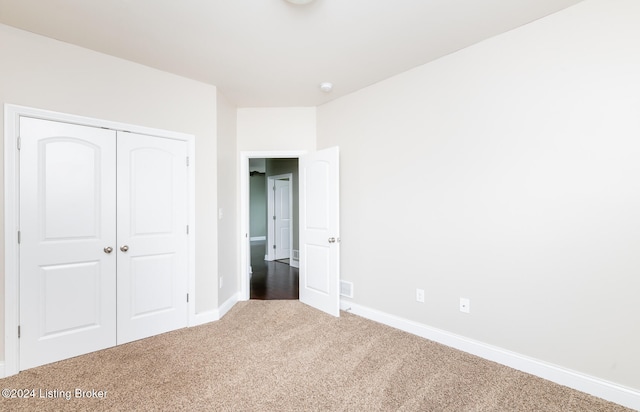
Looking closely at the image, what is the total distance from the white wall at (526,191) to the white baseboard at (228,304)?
6.05 ft

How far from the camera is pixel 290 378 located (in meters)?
2.13

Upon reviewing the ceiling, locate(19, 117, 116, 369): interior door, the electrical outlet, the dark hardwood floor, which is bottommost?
the dark hardwood floor

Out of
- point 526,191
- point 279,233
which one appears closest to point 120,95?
point 526,191

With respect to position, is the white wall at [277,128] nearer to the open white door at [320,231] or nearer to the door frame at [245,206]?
the door frame at [245,206]

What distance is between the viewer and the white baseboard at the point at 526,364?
187 centimetres

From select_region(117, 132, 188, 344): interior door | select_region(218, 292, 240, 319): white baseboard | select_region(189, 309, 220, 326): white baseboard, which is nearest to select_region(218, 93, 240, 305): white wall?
select_region(218, 292, 240, 319): white baseboard

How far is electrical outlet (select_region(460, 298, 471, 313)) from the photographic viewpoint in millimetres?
2560

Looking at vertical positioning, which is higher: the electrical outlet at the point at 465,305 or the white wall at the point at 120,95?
the white wall at the point at 120,95

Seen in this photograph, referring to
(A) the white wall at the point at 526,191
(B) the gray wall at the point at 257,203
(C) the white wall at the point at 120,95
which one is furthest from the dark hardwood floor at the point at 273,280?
(B) the gray wall at the point at 257,203

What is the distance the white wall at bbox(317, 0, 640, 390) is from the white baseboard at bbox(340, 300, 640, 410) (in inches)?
2.1

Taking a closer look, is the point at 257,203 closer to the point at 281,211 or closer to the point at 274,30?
the point at 281,211

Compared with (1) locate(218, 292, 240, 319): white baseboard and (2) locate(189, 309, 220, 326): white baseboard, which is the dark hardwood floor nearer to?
(1) locate(218, 292, 240, 319): white baseboard

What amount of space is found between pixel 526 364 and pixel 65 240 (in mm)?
3950

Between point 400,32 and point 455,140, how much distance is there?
107 cm
